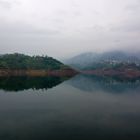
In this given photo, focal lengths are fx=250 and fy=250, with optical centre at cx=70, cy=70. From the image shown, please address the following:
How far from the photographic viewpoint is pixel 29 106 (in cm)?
4747

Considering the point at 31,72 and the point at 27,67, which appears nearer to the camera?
the point at 31,72

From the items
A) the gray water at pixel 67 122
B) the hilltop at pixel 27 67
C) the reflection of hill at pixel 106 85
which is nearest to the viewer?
the gray water at pixel 67 122

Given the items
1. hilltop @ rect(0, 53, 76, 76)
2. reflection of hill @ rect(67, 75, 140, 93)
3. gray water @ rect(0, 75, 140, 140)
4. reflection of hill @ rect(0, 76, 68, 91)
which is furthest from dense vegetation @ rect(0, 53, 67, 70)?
gray water @ rect(0, 75, 140, 140)

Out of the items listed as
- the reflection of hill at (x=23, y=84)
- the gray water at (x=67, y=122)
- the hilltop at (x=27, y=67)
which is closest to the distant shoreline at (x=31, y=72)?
the hilltop at (x=27, y=67)

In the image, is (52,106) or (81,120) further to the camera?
(52,106)

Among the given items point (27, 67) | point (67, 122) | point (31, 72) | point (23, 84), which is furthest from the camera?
point (27, 67)

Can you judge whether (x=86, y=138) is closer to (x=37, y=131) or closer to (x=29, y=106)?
(x=37, y=131)

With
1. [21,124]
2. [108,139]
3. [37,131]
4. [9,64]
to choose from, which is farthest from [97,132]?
[9,64]

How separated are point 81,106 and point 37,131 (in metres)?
19.9

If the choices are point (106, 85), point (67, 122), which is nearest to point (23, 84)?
point (106, 85)

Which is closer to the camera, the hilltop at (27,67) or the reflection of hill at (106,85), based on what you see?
the reflection of hill at (106,85)

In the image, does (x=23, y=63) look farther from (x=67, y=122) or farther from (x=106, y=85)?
(x=67, y=122)

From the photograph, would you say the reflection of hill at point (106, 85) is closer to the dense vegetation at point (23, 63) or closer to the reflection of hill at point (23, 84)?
the reflection of hill at point (23, 84)

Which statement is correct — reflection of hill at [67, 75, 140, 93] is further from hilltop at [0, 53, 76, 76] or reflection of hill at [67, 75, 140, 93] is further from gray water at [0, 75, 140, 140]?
hilltop at [0, 53, 76, 76]
